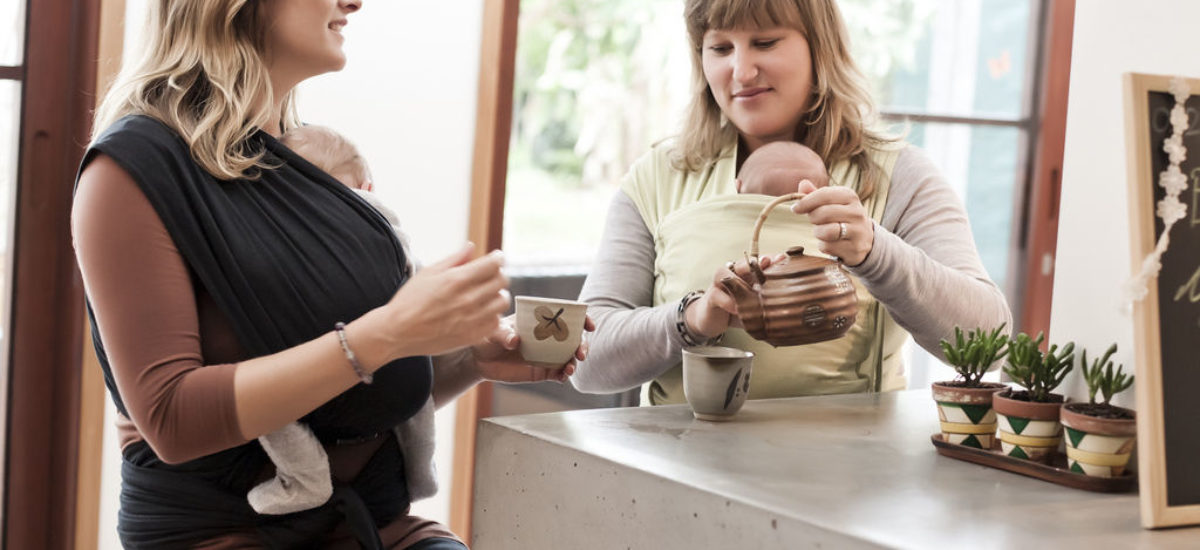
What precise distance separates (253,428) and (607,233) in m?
0.92

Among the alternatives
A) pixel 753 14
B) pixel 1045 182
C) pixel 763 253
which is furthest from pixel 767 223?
pixel 1045 182

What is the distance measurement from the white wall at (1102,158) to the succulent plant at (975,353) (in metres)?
0.07

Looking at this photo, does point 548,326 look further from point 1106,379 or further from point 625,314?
point 1106,379

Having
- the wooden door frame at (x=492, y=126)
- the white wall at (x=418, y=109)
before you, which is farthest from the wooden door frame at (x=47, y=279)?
the wooden door frame at (x=492, y=126)

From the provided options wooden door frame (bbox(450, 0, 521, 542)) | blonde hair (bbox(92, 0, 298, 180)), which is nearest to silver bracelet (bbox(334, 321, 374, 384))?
blonde hair (bbox(92, 0, 298, 180))

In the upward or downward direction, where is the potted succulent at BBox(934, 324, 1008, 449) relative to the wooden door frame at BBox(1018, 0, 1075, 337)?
downward

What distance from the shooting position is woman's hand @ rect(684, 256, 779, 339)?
166 cm

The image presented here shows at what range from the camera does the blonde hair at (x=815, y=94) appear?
6.55 ft

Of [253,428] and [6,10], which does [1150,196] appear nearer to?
[253,428]

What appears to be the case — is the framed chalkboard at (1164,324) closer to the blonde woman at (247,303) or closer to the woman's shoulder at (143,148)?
the blonde woman at (247,303)

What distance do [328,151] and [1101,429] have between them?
46.1 inches

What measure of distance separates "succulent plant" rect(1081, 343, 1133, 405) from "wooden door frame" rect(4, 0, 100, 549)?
191 cm

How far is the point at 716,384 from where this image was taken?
4.92 ft

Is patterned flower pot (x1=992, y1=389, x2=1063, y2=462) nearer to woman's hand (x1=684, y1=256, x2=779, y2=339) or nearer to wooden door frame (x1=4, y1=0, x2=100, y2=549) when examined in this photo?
woman's hand (x1=684, y1=256, x2=779, y2=339)
